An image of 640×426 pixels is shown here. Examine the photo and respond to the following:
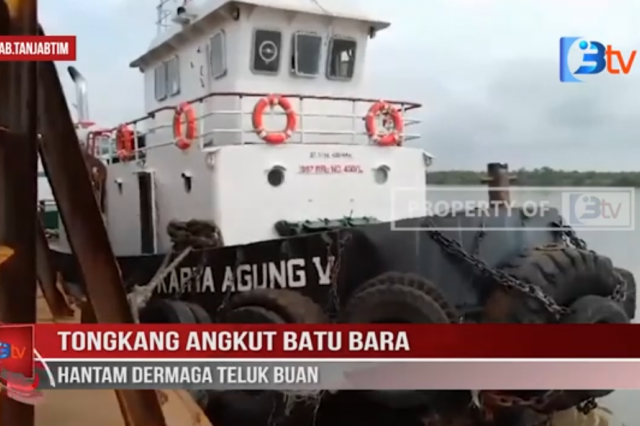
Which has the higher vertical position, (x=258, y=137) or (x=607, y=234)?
(x=258, y=137)

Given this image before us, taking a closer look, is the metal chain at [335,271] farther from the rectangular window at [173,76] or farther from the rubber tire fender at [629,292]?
the rubber tire fender at [629,292]

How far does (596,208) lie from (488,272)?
34 centimetres

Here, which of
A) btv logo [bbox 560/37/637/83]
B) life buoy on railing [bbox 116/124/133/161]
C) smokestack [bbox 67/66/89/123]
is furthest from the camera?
life buoy on railing [bbox 116/124/133/161]

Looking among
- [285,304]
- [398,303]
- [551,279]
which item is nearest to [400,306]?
[398,303]

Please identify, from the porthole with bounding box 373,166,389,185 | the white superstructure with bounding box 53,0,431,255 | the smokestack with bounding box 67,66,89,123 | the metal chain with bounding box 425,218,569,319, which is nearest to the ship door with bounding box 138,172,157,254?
the white superstructure with bounding box 53,0,431,255

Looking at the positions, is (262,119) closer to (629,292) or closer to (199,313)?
(199,313)

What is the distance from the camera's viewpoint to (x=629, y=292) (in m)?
1.99

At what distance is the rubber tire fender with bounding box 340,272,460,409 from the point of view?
1.98 m

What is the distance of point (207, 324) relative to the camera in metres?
2.00

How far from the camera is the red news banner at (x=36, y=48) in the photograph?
6.35 feet

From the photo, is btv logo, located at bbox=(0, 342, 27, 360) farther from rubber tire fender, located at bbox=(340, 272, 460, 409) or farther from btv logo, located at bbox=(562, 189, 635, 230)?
btv logo, located at bbox=(562, 189, 635, 230)

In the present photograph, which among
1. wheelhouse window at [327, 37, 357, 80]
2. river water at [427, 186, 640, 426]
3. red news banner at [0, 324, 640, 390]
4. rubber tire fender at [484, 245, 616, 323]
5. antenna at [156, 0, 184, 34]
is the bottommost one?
red news banner at [0, 324, 640, 390]

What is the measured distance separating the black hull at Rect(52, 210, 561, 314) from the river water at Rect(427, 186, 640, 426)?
0.05 m

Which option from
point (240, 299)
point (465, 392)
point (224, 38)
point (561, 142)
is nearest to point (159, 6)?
point (224, 38)
